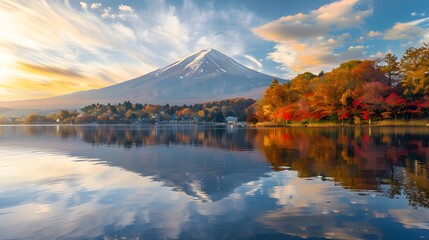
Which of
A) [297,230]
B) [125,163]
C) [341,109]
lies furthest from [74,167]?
[341,109]

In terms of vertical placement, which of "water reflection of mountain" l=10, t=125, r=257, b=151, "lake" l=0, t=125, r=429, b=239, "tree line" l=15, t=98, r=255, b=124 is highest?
"tree line" l=15, t=98, r=255, b=124

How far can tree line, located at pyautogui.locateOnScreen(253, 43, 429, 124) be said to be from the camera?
53.8 m

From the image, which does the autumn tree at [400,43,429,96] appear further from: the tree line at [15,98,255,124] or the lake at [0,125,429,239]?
the tree line at [15,98,255,124]

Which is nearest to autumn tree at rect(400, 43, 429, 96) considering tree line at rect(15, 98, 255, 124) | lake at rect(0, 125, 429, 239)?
lake at rect(0, 125, 429, 239)

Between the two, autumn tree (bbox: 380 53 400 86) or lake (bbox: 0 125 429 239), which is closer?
lake (bbox: 0 125 429 239)

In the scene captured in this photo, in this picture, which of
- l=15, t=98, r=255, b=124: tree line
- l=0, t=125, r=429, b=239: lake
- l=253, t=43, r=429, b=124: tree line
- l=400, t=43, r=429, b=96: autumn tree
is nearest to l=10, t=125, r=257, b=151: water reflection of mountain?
l=0, t=125, r=429, b=239: lake

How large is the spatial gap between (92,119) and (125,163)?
17050 cm

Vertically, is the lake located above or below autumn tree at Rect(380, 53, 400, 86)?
below

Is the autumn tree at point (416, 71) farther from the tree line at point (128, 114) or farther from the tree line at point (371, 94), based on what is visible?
the tree line at point (128, 114)

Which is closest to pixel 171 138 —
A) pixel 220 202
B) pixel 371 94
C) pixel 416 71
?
pixel 220 202

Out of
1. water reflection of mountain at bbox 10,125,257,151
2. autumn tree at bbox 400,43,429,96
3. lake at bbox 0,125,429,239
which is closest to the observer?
lake at bbox 0,125,429,239

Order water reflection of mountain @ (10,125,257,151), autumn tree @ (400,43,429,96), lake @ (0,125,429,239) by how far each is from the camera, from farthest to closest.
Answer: autumn tree @ (400,43,429,96), water reflection of mountain @ (10,125,257,151), lake @ (0,125,429,239)

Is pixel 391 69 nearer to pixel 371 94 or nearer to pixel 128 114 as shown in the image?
pixel 371 94

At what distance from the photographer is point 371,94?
2092 inches
